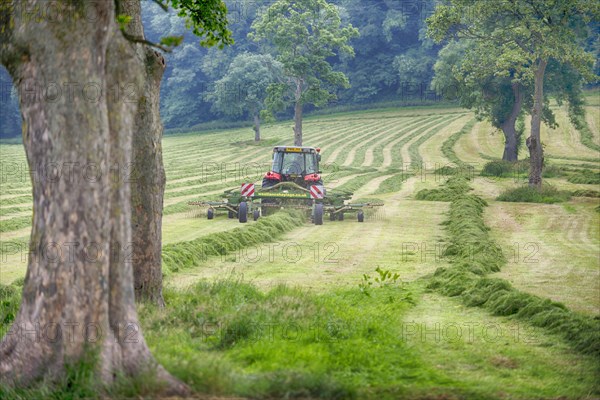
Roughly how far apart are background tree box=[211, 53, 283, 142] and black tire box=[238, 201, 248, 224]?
3967cm

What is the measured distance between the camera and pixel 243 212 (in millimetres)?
23688

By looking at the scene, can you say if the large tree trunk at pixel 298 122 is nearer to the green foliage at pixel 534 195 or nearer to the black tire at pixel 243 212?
the green foliage at pixel 534 195

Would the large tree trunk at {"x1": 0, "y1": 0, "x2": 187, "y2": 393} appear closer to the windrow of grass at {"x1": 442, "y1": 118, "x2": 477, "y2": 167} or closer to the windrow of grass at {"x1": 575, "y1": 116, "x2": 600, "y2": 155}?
the windrow of grass at {"x1": 442, "y1": 118, "x2": 477, "y2": 167}

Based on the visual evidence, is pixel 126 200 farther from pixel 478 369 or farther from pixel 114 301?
pixel 478 369

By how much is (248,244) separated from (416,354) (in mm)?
10706

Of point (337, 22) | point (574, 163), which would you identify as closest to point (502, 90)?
point (574, 163)

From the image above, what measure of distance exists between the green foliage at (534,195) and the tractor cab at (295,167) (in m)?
8.55

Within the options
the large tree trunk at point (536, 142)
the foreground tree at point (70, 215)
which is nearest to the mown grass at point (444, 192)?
the large tree trunk at point (536, 142)

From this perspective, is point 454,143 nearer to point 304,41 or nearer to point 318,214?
point 304,41

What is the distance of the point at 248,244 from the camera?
18828 millimetres

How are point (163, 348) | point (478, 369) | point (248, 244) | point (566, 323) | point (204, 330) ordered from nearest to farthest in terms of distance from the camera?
point (163, 348) < point (478, 369) < point (204, 330) < point (566, 323) < point (248, 244)

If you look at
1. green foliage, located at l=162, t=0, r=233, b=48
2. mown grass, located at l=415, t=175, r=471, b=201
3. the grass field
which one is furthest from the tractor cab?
green foliage, located at l=162, t=0, r=233, b=48

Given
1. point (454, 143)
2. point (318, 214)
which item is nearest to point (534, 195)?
point (318, 214)

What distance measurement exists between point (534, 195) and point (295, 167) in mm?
10140
